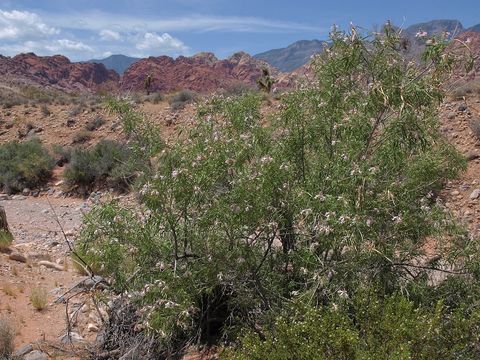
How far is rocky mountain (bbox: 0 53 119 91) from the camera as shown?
81.2m

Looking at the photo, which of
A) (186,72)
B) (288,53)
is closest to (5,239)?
(186,72)

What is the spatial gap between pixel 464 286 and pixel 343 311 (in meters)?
1.46

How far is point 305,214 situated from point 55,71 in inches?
3518

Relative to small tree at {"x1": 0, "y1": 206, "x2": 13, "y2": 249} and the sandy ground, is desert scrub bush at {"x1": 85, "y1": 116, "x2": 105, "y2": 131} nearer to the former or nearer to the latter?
the sandy ground

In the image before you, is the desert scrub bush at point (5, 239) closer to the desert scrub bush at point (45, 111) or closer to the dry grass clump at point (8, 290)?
the dry grass clump at point (8, 290)

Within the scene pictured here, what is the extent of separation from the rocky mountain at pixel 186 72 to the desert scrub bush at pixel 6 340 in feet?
197

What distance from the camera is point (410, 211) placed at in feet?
17.2

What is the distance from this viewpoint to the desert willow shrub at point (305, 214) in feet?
15.6

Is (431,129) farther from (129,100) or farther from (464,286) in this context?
(129,100)

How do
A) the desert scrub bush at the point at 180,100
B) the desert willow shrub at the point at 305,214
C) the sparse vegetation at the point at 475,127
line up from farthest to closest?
the desert scrub bush at the point at 180,100, the sparse vegetation at the point at 475,127, the desert willow shrub at the point at 305,214

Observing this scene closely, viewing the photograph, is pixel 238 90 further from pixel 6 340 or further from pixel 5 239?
pixel 6 340

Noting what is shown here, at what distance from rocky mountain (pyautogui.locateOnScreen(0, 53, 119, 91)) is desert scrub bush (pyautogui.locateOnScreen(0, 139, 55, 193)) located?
6140 centimetres

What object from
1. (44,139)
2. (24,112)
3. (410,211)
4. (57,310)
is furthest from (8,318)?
(24,112)

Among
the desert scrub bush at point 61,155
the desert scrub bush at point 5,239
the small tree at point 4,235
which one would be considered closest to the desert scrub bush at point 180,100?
the desert scrub bush at point 61,155
